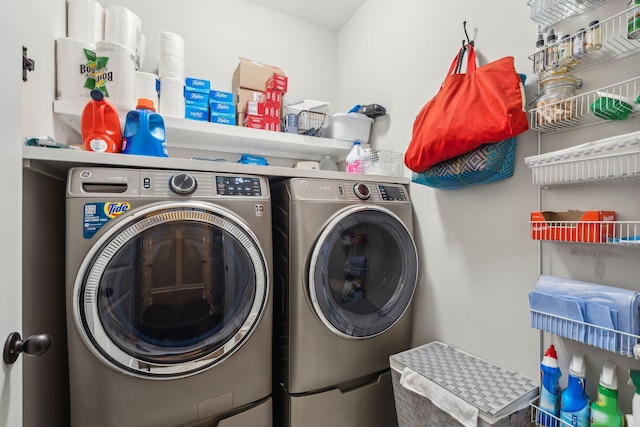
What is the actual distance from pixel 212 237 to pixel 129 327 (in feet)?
1.27

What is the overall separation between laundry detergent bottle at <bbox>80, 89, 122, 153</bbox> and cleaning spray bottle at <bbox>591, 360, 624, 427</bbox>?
5.91 feet

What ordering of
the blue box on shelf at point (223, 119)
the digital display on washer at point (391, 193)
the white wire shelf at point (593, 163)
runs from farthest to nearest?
the blue box on shelf at point (223, 119)
the digital display on washer at point (391, 193)
the white wire shelf at point (593, 163)

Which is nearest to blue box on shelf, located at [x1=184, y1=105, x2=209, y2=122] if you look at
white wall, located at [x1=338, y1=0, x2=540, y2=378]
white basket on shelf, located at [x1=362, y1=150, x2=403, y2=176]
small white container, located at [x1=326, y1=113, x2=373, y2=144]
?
small white container, located at [x1=326, y1=113, x2=373, y2=144]

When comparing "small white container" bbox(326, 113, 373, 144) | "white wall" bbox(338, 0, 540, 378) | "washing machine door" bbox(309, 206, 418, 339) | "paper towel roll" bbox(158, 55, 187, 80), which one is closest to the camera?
"white wall" bbox(338, 0, 540, 378)

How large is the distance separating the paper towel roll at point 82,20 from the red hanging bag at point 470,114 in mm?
1603

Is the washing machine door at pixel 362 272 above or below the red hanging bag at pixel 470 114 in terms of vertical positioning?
below

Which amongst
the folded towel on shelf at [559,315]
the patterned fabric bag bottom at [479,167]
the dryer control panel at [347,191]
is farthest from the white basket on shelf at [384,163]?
the folded towel on shelf at [559,315]

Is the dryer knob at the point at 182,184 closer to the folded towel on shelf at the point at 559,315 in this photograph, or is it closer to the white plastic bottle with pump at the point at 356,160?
the white plastic bottle with pump at the point at 356,160

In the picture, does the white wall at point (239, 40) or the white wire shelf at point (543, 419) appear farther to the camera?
the white wall at point (239, 40)

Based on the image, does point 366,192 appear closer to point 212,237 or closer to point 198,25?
point 212,237

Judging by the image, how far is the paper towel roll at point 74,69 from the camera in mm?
1282

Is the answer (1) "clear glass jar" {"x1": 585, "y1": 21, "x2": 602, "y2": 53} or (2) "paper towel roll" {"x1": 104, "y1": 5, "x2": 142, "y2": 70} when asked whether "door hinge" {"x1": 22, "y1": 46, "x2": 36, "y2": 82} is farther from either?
(1) "clear glass jar" {"x1": 585, "y1": 21, "x2": 602, "y2": 53}

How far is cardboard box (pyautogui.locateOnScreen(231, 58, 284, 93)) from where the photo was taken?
5.65 ft

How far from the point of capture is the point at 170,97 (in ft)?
4.97
